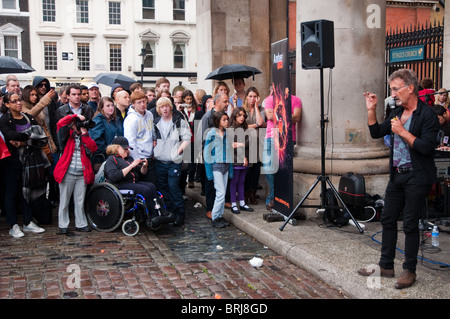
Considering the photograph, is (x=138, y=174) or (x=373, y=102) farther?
(x=138, y=174)

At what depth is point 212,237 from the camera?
7570 mm

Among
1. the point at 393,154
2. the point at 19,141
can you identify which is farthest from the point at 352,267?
the point at 19,141

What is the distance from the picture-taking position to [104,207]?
7766 millimetres

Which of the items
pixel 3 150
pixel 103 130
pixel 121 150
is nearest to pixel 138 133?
pixel 121 150

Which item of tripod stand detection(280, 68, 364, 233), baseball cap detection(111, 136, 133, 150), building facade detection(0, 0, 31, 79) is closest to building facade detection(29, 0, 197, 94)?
building facade detection(0, 0, 31, 79)

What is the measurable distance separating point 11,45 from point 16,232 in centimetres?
3835

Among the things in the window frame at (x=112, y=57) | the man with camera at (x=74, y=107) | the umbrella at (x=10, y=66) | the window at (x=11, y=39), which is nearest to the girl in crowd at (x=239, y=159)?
the man with camera at (x=74, y=107)

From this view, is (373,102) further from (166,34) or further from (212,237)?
(166,34)

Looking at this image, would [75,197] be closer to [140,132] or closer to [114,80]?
[140,132]

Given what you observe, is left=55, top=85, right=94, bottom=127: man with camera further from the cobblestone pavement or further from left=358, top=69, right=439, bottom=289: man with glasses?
left=358, top=69, right=439, bottom=289: man with glasses

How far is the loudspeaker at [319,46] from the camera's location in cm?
695

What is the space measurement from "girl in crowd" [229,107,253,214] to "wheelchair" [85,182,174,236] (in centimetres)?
131

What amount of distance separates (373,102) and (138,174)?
4164mm
